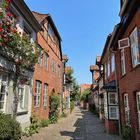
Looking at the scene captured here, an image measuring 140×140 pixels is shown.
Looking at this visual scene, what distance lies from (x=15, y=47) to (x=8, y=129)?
381cm

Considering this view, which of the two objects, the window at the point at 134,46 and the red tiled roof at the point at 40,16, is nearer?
the window at the point at 134,46

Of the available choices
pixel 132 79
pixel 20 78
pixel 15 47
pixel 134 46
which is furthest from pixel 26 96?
pixel 134 46

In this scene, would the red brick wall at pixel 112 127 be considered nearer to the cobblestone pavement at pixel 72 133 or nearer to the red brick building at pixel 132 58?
the cobblestone pavement at pixel 72 133

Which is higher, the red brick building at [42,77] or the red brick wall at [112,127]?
the red brick building at [42,77]

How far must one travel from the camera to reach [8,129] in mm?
6625

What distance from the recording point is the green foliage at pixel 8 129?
21.1ft

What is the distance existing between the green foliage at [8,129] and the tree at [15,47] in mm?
1852

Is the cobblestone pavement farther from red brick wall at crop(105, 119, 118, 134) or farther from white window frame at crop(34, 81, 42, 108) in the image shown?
white window frame at crop(34, 81, 42, 108)

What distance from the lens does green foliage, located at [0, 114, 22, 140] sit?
21.1 ft

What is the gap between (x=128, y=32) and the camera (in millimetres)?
9008

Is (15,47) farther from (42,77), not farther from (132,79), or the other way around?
(42,77)

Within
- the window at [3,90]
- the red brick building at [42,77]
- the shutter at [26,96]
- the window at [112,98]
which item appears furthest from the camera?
the red brick building at [42,77]

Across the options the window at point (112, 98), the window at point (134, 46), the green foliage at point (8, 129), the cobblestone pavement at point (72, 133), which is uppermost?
the window at point (134, 46)

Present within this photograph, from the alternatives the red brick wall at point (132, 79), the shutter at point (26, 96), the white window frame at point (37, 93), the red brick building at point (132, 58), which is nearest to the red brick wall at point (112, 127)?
the red brick building at point (132, 58)
